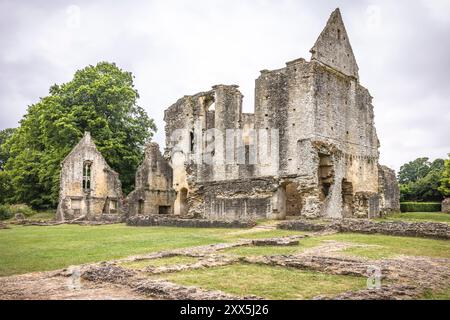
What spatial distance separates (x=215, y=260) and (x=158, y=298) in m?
3.16

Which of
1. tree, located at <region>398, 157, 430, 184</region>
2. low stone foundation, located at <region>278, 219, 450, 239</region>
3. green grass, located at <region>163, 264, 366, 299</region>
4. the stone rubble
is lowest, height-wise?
green grass, located at <region>163, 264, 366, 299</region>

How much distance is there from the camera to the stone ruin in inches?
953

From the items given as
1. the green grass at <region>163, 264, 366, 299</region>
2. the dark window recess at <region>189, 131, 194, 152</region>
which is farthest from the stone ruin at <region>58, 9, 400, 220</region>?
the green grass at <region>163, 264, 366, 299</region>

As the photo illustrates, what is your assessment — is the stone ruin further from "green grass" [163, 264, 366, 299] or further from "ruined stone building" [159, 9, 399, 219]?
"green grass" [163, 264, 366, 299]

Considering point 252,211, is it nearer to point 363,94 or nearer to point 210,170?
point 210,170

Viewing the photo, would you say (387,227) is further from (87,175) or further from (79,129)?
(79,129)

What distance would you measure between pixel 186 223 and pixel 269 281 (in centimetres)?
1416

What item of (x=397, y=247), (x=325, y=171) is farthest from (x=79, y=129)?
(x=397, y=247)

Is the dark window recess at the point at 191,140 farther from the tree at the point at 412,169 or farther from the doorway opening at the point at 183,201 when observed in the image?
the tree at the point at 412,169

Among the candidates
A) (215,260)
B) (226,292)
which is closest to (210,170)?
(215,260)

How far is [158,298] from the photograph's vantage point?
615cm

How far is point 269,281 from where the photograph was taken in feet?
23.6

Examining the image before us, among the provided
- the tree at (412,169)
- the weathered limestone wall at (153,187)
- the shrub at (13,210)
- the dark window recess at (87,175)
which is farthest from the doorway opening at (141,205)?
the tree at (412,169)

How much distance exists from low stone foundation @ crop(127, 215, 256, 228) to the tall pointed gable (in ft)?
45.3
